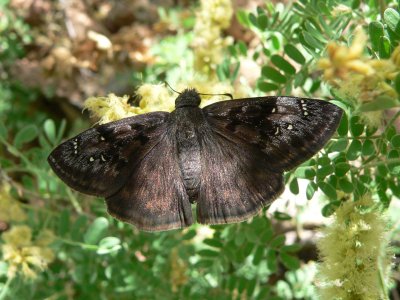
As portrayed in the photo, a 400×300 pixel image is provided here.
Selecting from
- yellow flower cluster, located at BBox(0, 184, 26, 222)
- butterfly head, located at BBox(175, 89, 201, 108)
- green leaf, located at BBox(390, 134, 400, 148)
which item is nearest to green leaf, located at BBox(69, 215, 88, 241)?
yellow flower cluster, located at BBox(0, 184, 26, 222)

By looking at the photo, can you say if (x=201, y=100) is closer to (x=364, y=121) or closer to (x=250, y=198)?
(x=250, y=198)

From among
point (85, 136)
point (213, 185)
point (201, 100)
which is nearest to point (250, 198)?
point (213, 185)

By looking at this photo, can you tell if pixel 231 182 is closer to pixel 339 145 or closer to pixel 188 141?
pixel 188 141

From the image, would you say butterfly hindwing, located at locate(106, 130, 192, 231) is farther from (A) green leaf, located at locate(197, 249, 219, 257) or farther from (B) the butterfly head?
(A) green leaf, located at locate(197, 249, 219, 257)

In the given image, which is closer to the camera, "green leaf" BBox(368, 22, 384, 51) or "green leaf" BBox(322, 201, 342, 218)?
"green leaf" BBox(368, 22, 384, 51)

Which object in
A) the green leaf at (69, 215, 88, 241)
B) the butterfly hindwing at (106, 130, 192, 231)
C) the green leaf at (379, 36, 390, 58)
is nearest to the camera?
the green leaf at (379, 36, 390, 58)

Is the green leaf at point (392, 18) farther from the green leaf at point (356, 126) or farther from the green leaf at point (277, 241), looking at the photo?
the green leaf at point (277, 241)
